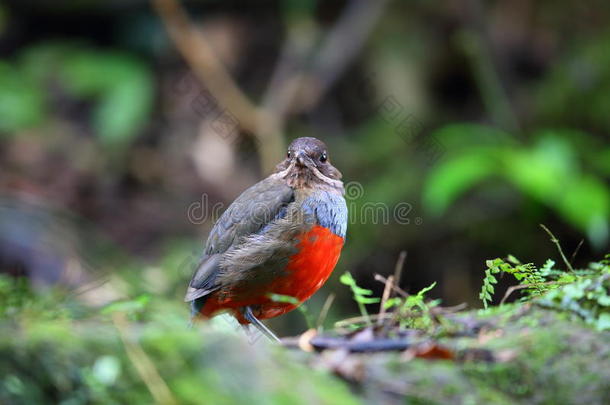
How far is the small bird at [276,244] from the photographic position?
4543mm

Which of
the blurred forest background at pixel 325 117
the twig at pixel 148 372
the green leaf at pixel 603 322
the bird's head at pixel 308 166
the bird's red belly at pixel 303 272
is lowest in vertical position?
the green leaf at pixel 603 322

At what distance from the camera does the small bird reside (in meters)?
4.54

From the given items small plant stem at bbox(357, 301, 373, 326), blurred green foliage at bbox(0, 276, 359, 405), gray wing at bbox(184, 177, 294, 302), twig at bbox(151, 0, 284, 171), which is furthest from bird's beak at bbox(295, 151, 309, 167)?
twig at bbox(151, 0, 284, 171)

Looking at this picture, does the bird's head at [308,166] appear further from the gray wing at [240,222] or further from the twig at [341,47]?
the twig at [341,47]

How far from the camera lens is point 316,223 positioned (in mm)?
4609

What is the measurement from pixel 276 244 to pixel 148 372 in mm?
2163

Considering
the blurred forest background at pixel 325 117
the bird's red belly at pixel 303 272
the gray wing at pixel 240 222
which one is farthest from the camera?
the blurred forest background at pixel 325 117

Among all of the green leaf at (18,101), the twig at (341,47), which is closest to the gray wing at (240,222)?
the twig at (341,47)

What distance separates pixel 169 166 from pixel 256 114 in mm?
1773

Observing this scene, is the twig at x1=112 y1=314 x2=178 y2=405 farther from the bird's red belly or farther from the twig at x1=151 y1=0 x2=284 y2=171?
the twig at x1=151 y1=0 x2=284 y2=171

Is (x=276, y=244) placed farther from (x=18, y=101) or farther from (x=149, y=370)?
(x=18, y=101)

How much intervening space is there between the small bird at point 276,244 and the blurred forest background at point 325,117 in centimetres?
275

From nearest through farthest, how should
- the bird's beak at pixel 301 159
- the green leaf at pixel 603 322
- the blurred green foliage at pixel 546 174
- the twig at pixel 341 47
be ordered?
the green leaf at pixel 603 322 < the bird's beak at pixel 301 159 < the blurred green foliage at pixel 546 174 < the twig at pixel 341 47

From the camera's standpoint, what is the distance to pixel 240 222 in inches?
193
